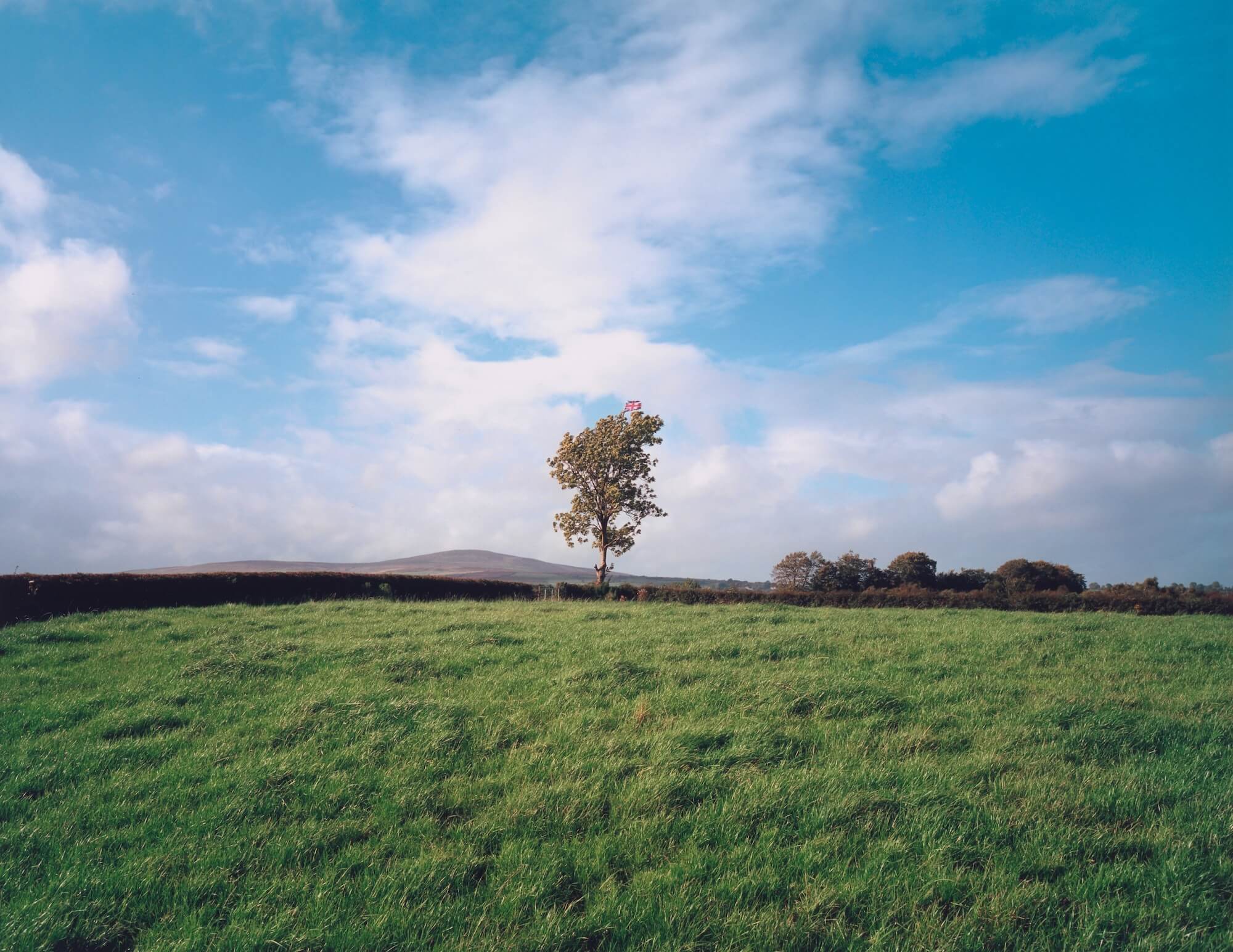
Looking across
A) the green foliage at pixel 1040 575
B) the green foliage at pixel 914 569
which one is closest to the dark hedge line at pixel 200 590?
the green foliage at pixel 914 569

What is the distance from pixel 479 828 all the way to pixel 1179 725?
29.6ft

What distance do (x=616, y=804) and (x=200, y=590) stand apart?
24300 millimetres

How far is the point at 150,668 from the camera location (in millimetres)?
12148

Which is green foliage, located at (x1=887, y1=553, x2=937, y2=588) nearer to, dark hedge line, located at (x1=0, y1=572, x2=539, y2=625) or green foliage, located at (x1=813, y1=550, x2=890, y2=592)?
green foliage, located at (x1=813, y1=550, x2=890, y2=592)

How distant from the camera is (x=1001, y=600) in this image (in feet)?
89.1

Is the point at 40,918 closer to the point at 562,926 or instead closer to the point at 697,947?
the point at 562,926

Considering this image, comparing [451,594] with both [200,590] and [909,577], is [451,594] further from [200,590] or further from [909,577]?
[909,577]

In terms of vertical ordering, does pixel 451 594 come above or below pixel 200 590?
below

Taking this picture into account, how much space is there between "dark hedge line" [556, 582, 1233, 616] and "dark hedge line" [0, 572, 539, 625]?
12.3 meters

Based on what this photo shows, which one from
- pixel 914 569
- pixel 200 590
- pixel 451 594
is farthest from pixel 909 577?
pixel 200 590

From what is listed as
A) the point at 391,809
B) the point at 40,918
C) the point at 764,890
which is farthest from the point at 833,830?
the point at 40,918

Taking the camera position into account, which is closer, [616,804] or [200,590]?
[616,804]

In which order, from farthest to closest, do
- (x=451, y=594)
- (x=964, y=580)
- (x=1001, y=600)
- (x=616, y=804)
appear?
(x=964, y=580)
(x=451, y=594)
(x=1001, y=600)
(x=616, y=804)

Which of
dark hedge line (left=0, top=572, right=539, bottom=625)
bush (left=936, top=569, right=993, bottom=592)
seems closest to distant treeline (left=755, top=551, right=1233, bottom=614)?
bush (left=936, top=569, right=993, bottom=592)
